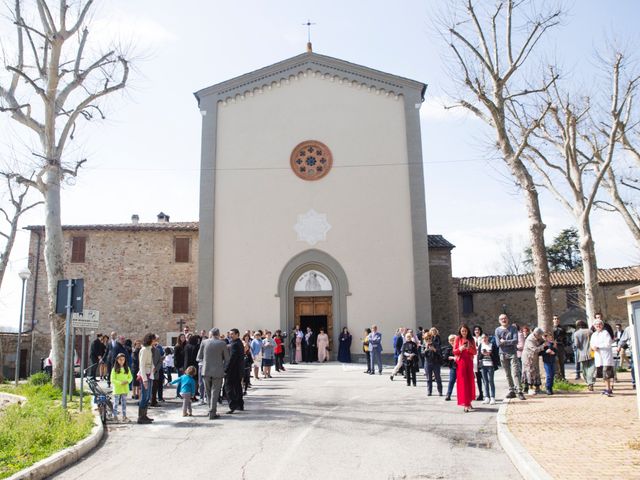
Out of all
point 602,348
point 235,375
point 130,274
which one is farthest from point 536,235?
point 130,274

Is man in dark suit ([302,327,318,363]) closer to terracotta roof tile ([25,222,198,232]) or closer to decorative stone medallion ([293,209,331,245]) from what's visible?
decorative stone medallion ([293,209,331,245])

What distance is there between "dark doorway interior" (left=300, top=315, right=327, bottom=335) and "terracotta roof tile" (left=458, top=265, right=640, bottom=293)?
10288mm

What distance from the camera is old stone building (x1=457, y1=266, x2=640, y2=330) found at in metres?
29.0

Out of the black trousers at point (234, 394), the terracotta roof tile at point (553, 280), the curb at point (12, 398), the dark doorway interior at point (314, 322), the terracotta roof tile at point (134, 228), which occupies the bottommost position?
the curb at point (12, 398)

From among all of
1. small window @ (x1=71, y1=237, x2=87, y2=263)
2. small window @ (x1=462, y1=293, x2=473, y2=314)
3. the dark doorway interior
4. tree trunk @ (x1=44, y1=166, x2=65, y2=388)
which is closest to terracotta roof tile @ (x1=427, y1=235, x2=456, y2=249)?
small window @ (x1=462, y1=293, x2=473, y2=314)

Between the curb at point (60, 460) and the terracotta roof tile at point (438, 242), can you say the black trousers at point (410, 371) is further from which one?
the terracotta roof tile at point (438, 242)

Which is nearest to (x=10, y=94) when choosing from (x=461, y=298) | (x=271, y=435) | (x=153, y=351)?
(x=153, y=351)

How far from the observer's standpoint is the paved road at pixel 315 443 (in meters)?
6.52

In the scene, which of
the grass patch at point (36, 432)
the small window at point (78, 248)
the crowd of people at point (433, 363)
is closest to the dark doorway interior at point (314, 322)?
the crowd of people at point (433, 363)

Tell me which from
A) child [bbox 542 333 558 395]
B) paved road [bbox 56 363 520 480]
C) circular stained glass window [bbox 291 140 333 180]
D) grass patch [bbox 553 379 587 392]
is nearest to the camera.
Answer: paved road [bbox 56 363 520 480]

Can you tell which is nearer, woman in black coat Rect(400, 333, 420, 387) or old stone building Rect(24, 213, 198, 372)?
woman in black coat Rect(400, 333, 420, 387)

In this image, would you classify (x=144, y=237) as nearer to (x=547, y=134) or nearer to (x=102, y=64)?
(x=102, y=64)

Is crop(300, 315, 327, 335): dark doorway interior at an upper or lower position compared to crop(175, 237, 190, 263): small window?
lower

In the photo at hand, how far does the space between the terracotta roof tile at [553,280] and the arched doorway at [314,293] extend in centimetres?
1026
